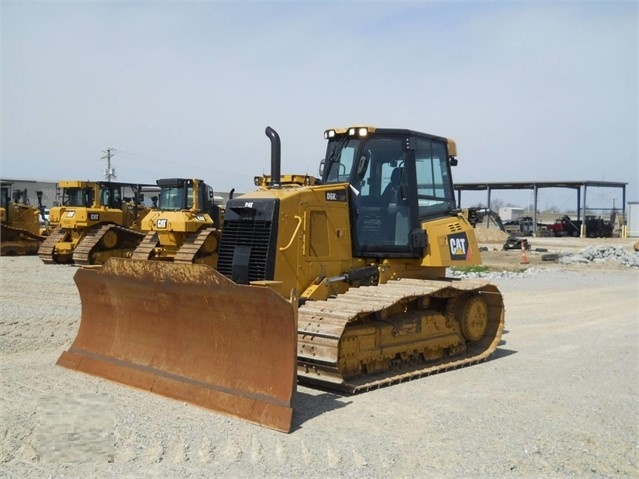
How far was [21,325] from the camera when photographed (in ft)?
33.7

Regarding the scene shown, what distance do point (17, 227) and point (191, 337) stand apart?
23.3m

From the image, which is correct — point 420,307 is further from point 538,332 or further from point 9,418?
point 9,418

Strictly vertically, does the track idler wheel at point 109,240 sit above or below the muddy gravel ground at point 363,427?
above

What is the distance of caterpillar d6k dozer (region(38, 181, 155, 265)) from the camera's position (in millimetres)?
22222

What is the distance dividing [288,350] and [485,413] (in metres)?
1.87

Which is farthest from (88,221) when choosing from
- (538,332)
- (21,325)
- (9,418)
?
(9,418)

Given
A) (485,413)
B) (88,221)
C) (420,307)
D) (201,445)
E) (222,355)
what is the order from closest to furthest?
(201,445), (485,413), (222,355), (420,307), (88,221)

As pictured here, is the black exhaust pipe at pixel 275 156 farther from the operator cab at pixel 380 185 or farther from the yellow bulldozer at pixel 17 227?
the yellow bulldozer at pixel 17 227

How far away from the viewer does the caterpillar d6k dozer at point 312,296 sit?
6355mm

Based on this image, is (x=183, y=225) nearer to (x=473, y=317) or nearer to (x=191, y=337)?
(x=473, y=317)

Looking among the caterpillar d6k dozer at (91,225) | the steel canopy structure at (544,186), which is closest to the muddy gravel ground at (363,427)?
the caterpillar d6k dozer at (91,225)

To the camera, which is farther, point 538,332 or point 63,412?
point 538,332

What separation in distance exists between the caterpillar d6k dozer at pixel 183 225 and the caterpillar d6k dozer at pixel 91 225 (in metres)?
2.51

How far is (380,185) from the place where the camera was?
849 cm
